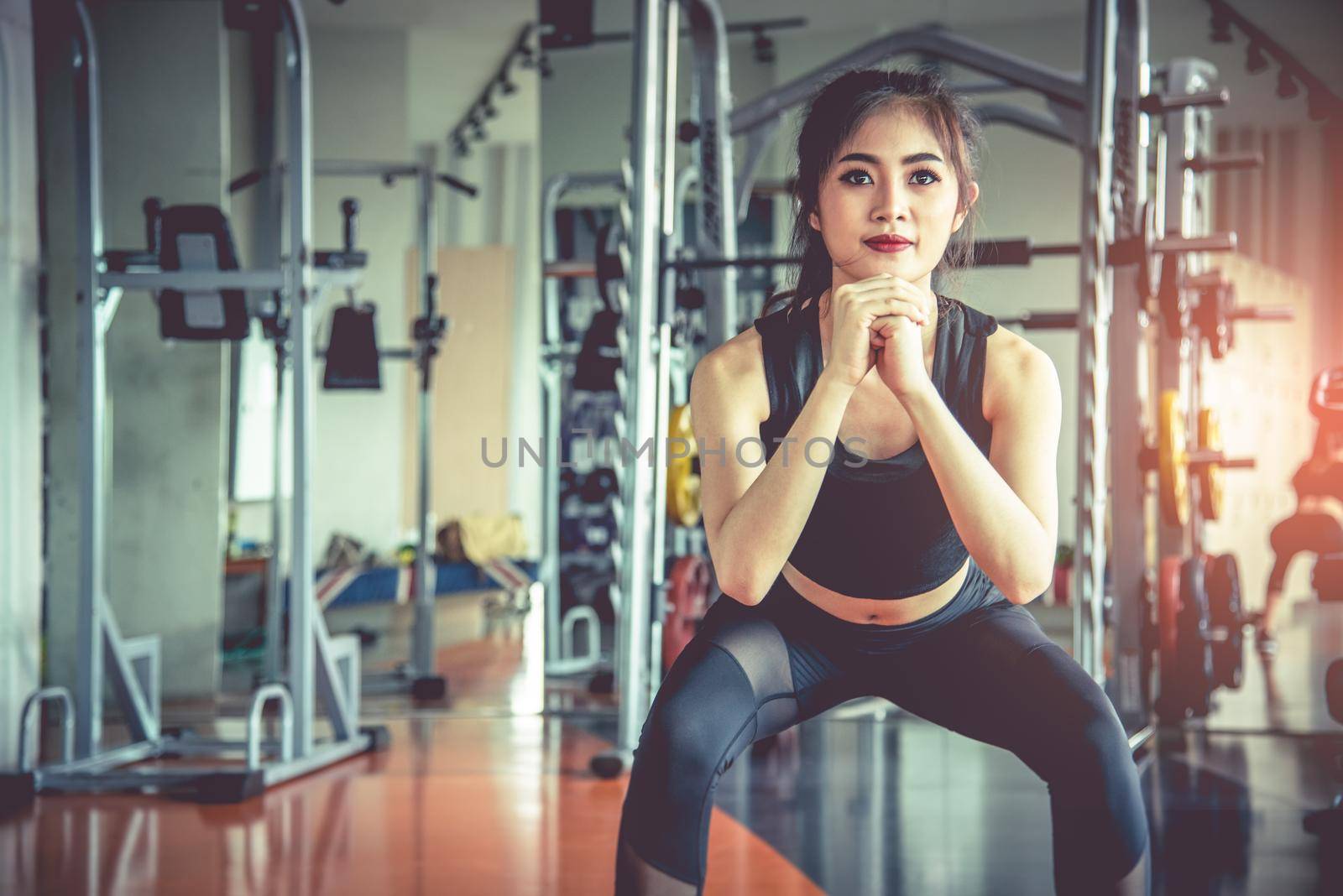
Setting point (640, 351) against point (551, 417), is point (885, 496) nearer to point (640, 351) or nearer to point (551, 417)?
point (640, 351)

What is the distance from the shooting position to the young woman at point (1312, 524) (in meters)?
3.37

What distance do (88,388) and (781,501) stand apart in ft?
8.79

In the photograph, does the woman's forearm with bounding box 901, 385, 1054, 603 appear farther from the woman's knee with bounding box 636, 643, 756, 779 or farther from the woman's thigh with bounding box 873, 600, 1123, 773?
the woman's knee with bounding box 636, 643, 756, 779

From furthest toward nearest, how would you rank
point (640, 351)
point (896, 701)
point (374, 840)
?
1. point (640, 351)
2. point (374, 840)
3. point (896, 701)

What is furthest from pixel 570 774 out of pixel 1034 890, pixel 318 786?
pixel 1034 890

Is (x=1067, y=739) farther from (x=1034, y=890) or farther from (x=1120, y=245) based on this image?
(x=1120, y=245)

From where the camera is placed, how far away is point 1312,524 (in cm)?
393

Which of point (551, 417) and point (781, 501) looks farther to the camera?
point (551, 417)

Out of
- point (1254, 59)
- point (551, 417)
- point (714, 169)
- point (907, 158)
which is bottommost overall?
point (551, 417)

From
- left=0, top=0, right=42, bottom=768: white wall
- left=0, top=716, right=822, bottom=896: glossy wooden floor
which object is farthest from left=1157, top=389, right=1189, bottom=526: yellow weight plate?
left=0, top=0, right=42, bottom=768: white wall

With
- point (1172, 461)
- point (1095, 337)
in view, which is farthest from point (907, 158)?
point (1172, 461)

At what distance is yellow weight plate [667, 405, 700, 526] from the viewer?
3.43 m

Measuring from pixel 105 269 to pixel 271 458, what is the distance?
2.39m

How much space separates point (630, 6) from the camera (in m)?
5.18
